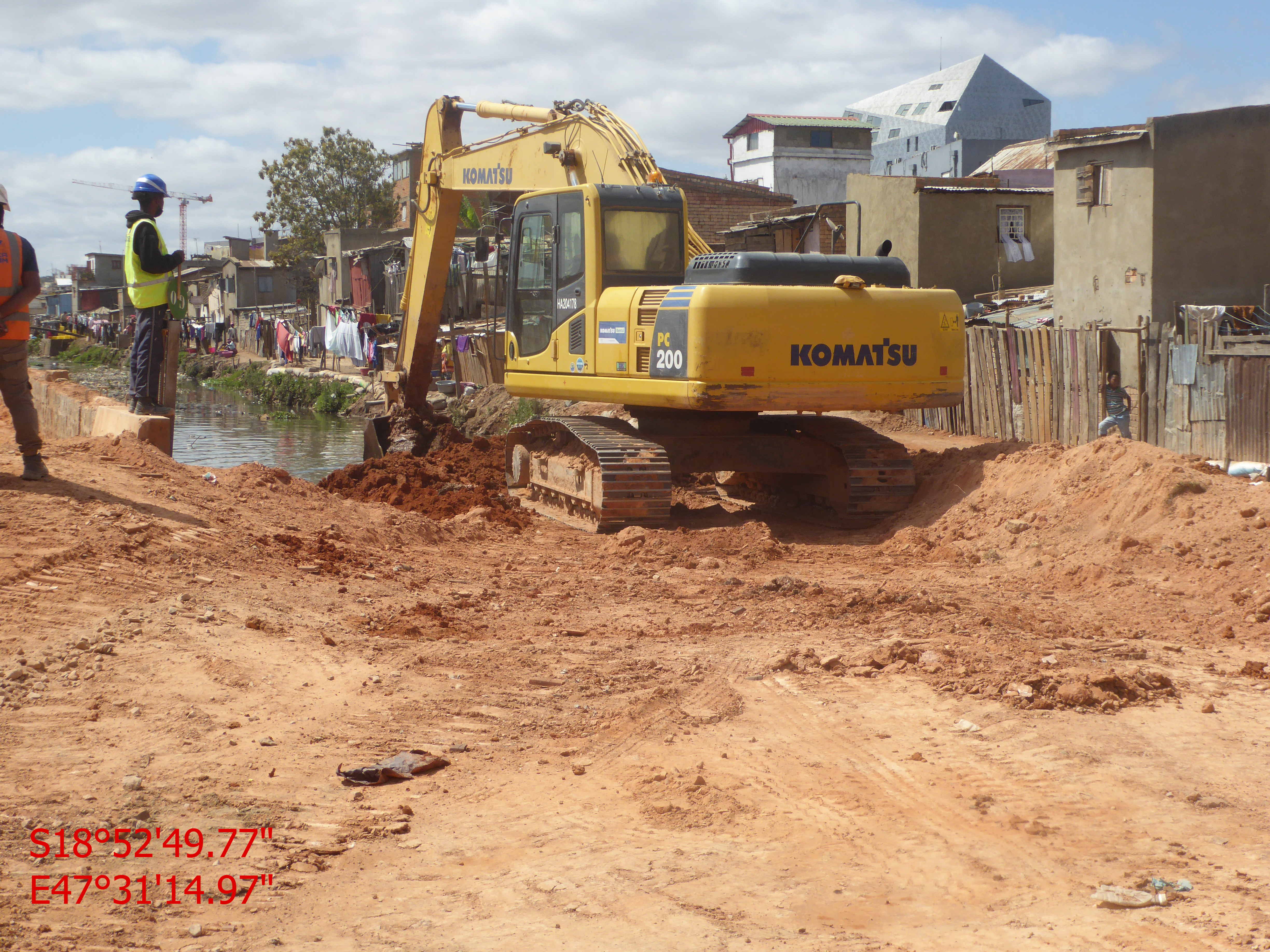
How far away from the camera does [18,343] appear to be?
7.60 m

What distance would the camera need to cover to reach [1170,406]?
524 inches

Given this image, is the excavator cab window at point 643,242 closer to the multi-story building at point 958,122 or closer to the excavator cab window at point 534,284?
the excavator cab window at point 534,284

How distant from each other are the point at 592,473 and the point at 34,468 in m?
4.72

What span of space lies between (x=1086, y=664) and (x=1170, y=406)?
8.18 meters

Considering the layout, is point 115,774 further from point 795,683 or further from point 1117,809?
point 1117,809

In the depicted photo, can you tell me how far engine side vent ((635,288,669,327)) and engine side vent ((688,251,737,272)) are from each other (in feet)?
1.17

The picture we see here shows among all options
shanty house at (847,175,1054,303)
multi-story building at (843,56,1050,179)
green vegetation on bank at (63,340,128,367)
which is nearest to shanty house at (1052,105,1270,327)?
shanty house at (847,175,1054,303)

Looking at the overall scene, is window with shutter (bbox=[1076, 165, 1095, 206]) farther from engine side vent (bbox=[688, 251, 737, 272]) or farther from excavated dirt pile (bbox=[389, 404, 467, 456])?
engine side vent (bbox=[688, 251, 737, 272])

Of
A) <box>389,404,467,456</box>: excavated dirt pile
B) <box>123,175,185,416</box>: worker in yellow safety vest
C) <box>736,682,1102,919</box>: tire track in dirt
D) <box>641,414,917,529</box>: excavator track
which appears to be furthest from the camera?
<box>389,404,467,456</box>: excavated dirt pile

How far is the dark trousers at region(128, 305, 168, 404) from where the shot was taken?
380 inches

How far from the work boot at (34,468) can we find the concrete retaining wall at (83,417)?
1.99 metres

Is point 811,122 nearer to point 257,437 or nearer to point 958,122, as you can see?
point 958,122

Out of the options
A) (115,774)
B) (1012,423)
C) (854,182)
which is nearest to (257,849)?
(115,774)

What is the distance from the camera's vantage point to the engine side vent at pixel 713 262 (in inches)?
393
